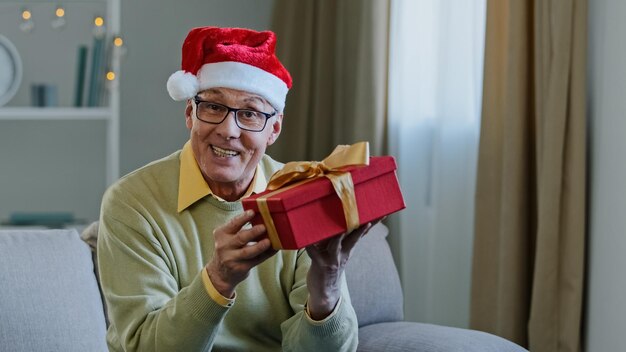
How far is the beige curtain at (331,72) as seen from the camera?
3494mm

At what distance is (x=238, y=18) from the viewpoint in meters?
4.41

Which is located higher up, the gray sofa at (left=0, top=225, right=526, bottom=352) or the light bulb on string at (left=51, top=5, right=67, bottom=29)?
the light bulb on string at (left=51, top=5, right=67, bottom=29)

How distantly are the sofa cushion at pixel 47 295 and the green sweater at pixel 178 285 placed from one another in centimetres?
21

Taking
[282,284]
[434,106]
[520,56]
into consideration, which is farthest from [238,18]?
[282,284]

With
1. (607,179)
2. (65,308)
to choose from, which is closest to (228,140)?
(65,308)

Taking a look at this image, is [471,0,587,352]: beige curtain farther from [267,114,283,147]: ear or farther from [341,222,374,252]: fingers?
[341,222,374,252]: fingers

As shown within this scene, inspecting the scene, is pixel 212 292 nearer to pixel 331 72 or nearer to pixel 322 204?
Answer: pixel 322 204

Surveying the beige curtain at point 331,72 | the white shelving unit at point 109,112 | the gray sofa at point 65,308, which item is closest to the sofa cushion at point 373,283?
the gray sofa at point 65,308

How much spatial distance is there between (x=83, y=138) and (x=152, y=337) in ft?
8.88

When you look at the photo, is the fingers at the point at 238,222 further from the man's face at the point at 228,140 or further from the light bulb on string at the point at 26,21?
the light bulb on string at the point at 26,21

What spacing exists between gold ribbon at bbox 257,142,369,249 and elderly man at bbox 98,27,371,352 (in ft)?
0.46

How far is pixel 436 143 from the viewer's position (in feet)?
10.9

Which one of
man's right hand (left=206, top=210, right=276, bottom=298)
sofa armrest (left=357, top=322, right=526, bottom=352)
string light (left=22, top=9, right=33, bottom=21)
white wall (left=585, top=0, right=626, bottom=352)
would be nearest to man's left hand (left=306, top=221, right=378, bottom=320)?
man's right hand (left=206, top=210, right=276, bottom=298)

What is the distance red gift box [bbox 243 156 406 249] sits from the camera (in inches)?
56.2
